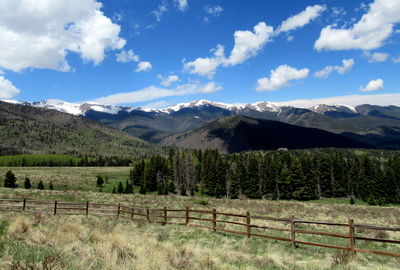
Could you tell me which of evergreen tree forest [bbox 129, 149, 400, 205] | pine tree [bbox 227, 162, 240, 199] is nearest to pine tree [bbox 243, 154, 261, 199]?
evergreen tree forest [bbox 129, 149, 400, 205]

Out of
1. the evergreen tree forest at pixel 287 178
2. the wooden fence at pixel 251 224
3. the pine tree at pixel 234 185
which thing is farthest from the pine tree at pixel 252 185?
the wooden fence at pixel 251 224

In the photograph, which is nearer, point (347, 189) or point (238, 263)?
point (238, 263)

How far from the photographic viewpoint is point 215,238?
17.0 metres

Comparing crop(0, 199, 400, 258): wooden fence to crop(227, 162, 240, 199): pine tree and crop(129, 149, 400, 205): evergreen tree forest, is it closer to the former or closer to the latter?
crop(129, 149, 400, 205): evergreen tree forest

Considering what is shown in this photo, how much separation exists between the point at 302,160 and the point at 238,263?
92706mm

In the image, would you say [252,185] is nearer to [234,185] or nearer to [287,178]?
[234,185]

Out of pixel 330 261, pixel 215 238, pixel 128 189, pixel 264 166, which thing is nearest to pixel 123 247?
pixel 215 238

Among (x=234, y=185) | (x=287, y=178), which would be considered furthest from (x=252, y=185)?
(x=287, y=178)

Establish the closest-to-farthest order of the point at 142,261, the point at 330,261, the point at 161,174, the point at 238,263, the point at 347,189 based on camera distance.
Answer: the point at 142,261
the point at 238,263
the point at 330,261
the point at 347,189
the point at 161,174

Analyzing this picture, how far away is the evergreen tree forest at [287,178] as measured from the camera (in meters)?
87.2

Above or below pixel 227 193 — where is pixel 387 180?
above

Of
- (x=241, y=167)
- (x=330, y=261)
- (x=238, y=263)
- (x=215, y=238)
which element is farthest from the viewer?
(x=241, y=167)

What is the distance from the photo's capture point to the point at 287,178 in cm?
9088

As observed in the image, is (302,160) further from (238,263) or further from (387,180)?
(238,263)
